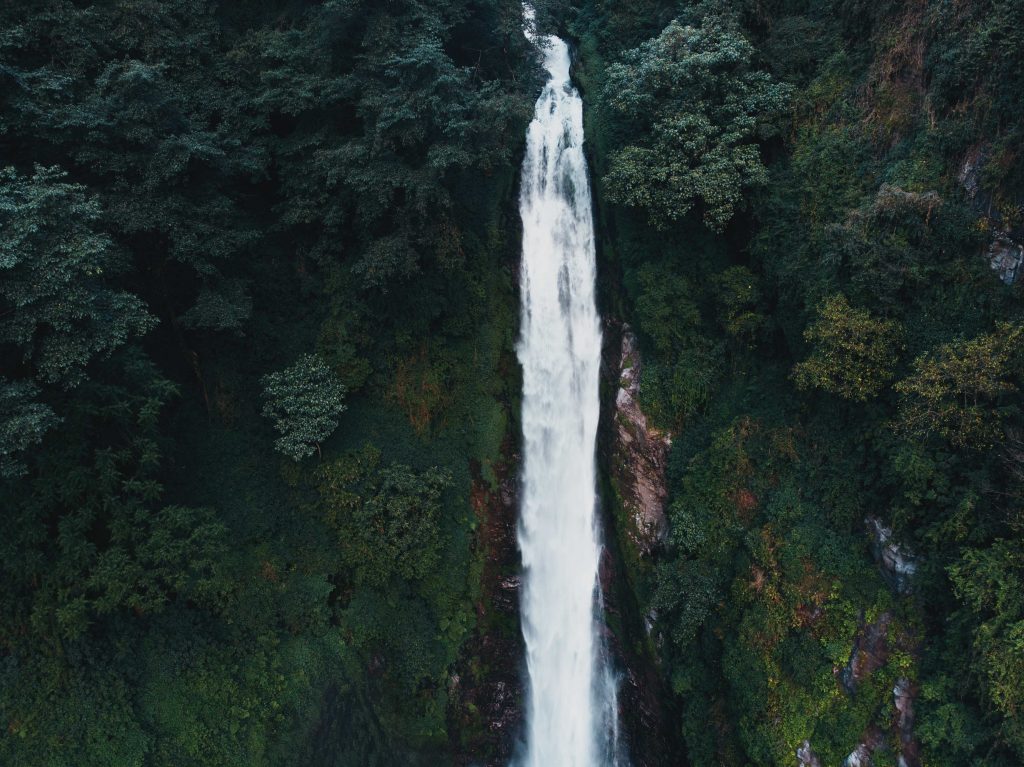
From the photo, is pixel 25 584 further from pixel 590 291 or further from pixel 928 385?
pixel 928 385

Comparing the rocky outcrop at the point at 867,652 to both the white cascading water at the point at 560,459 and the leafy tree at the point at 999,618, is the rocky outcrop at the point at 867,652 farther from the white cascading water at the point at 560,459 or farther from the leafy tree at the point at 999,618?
the white cascading water at the point at 560,459

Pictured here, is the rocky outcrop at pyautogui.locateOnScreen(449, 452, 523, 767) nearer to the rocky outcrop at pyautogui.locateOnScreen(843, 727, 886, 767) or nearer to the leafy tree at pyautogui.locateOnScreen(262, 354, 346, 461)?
the leafy tree at pyautogui.locateOnScreen(262, 354, 346, 461)

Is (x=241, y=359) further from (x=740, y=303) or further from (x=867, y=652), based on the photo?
(x=867, y=652)

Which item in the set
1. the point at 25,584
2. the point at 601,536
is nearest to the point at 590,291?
the point at 601,536

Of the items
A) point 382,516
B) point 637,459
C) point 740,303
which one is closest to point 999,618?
point 740,303

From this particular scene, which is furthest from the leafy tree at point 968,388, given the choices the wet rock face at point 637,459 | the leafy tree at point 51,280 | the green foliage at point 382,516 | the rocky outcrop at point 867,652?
the leafy tree at point 51,280
